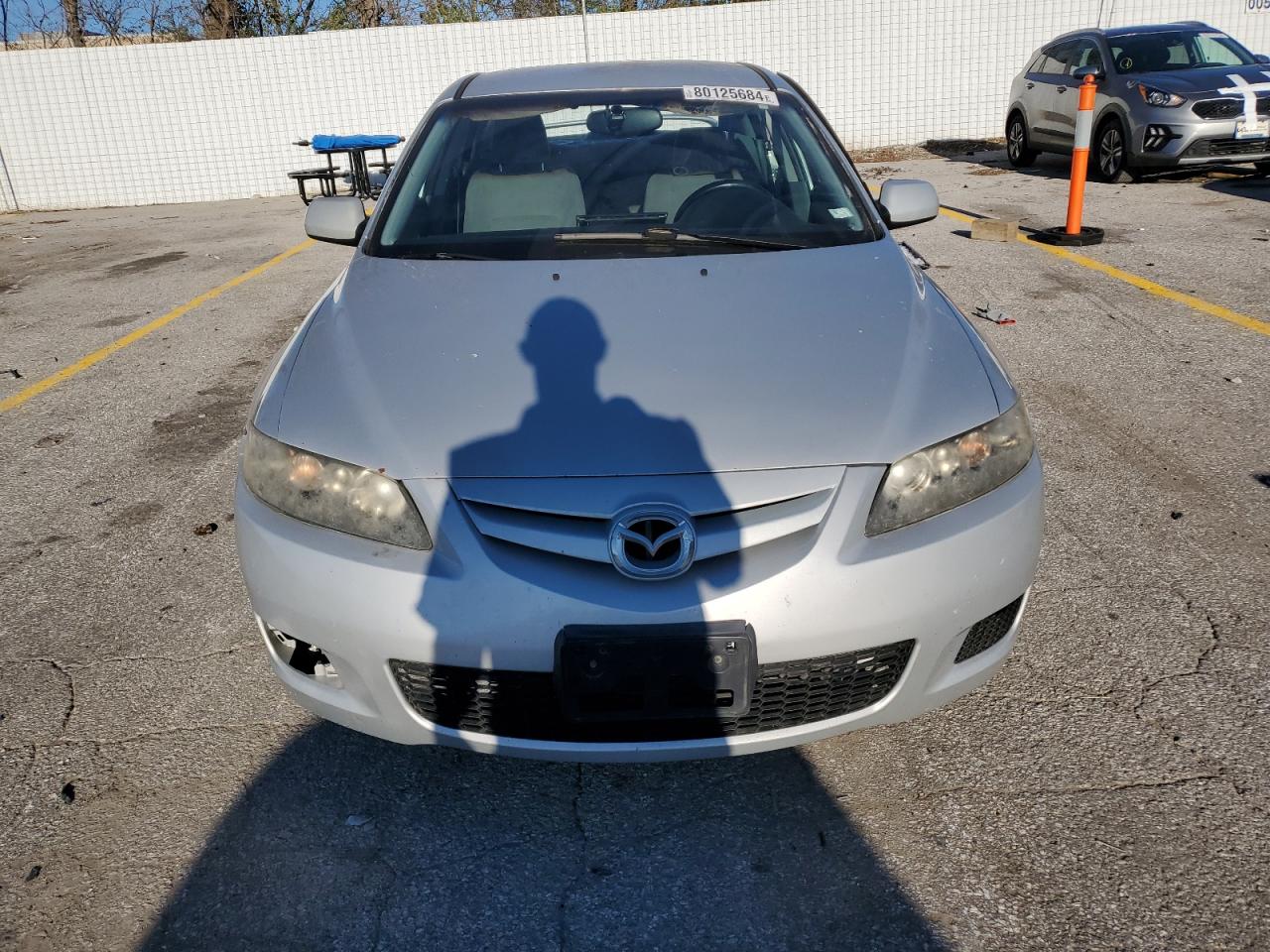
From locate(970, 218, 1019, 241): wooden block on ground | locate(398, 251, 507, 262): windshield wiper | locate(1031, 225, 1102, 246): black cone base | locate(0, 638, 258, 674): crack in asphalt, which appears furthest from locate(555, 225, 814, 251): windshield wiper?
locate(970, 218, 1019, 241): wooden block on ground

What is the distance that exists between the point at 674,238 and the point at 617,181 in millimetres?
427

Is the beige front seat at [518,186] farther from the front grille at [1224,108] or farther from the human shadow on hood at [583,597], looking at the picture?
the front grille at [1224,108]

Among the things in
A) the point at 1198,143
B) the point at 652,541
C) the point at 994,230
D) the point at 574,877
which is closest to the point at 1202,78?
the point at 1198,143

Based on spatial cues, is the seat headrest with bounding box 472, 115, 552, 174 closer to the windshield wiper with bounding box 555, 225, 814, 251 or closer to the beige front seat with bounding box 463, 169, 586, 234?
the beige front seat with bounding box 463, 169, 586, 234

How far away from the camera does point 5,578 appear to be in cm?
358

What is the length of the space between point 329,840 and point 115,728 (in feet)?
2.67

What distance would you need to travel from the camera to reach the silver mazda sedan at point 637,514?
2012 mm

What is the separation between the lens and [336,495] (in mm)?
2205

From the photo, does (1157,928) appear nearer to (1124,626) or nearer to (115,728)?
(1124,626)

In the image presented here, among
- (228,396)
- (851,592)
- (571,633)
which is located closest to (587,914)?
(571,633)

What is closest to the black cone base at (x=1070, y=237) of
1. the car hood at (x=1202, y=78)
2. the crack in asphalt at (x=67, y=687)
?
the car hood at (x=1202, y=78)

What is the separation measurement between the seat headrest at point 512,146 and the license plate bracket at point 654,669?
2.02 metres

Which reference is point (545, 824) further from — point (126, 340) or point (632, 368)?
point (126, 340)

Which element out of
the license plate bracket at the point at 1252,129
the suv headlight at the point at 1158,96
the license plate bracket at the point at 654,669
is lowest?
the license plate bracket at the point at 654,669
